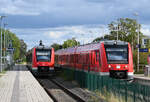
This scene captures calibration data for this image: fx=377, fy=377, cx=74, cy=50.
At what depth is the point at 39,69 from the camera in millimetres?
39250

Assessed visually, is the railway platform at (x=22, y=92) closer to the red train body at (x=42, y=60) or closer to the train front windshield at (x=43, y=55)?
the red train body at (x=42, y=60)

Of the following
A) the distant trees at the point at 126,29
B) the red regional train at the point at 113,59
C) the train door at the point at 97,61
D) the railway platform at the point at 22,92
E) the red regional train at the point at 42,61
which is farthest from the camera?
the distant trees at the point at 126,29

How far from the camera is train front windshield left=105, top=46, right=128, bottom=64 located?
26797 millimetres

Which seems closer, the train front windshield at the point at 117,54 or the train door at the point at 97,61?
the train front windshield at the point at 117,54

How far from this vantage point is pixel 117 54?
2717 centimetres

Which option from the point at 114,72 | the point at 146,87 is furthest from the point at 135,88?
the point at 114,72

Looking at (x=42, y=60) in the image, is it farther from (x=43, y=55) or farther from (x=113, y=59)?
(x=113, y=59)

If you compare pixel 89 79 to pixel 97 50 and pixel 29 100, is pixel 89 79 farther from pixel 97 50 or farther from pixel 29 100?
pixel 29 100

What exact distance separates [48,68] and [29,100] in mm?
22985

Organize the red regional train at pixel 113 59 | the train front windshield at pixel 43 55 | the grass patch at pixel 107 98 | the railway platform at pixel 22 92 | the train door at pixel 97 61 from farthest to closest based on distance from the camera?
the train front windshield at pixel 43 55 < the train door at pixel 97 61 < the red regional train at pixel 113 59 < the grass patch at pixel 107 98 < the railway platform at pixel 22 92

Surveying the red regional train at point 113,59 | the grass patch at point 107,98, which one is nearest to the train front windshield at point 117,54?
the red regional train at point 113,59

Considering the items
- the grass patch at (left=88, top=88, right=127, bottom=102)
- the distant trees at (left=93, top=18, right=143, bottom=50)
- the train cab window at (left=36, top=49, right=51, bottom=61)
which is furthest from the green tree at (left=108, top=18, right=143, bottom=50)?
the grass patch at (left=88, top=88, right=127, bottom=102)

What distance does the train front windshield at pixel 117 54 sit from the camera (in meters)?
26.8

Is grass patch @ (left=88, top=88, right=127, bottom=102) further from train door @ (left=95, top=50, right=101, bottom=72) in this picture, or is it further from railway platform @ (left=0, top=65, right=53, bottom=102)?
train door @ (left=95, top=50, right=101, bottom=72)
